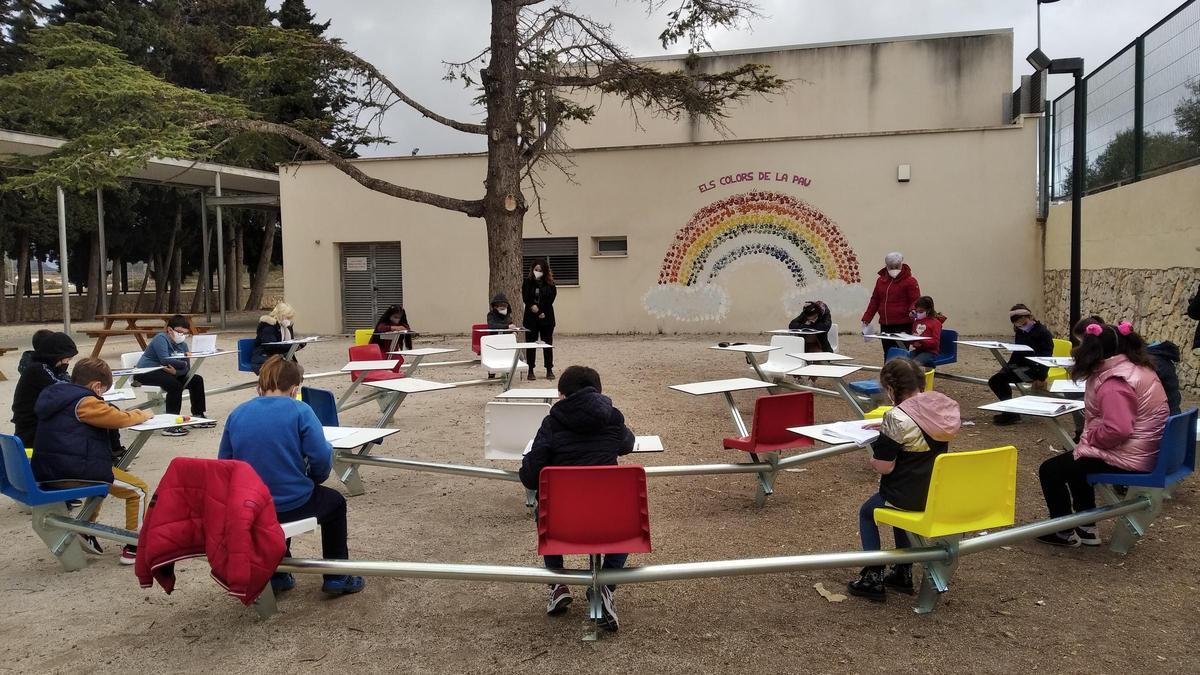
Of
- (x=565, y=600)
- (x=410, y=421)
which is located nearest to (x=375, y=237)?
(x=410, y=421)

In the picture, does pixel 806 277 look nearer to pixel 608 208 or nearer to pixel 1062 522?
pixel 608 208

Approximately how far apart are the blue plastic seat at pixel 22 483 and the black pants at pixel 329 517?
1327 mm

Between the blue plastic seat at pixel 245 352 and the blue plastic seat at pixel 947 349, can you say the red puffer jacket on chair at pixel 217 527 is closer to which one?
the blue plastic seat at pixel 245 352

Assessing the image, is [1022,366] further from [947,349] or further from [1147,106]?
[1147,106]

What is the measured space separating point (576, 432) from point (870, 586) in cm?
149

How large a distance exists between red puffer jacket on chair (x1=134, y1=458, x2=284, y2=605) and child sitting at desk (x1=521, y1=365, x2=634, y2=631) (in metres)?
1.17

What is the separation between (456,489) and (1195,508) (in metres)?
4.66

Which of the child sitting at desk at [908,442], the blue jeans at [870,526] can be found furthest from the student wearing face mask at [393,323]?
the child sitting at desk at [908,442]

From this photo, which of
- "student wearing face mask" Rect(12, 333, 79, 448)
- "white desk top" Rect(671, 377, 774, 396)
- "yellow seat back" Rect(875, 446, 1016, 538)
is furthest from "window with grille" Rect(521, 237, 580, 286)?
"yellow seat back" Rect(875, 446, 1016, 538)

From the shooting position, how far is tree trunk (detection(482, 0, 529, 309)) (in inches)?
515

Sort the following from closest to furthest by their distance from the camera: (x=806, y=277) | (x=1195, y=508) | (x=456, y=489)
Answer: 1. (x=1195, y=508)
2. (x=456, y=489)
3. (x=806, y=277)

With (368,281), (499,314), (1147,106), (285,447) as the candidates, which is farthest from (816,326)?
(368,281)

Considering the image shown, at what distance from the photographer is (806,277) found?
15875mm

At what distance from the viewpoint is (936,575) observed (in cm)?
351
